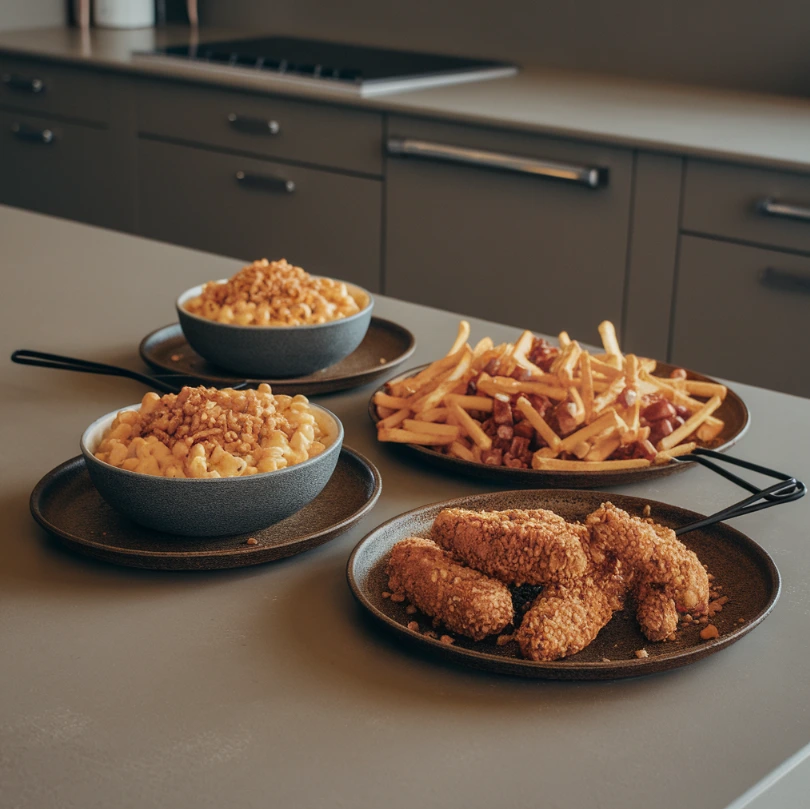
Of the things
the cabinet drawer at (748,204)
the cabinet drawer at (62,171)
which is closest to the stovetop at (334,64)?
the cabinet drawer at (62,171)

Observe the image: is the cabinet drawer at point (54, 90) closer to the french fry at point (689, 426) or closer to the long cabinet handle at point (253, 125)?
the long cabinet handle at point (253, 125)

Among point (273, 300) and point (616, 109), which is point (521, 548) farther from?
point (616, 109)

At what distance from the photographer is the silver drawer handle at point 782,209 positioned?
2445 millimetres

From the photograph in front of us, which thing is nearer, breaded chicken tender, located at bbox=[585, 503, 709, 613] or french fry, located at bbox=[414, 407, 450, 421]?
breaded chicken tender, located at bbox=[585, 503, 709, 613]

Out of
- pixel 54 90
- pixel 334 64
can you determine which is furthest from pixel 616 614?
pixel 54 90

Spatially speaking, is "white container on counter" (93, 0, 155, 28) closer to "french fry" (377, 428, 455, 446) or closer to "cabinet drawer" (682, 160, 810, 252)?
"cabinet drawer" (682, 160, 810, 252)

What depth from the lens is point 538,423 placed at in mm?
1155

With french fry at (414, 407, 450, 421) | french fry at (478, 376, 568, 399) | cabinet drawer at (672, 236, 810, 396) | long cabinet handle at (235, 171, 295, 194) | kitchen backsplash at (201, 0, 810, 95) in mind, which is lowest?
cabinet drawer at (672, 236, 810, 396)

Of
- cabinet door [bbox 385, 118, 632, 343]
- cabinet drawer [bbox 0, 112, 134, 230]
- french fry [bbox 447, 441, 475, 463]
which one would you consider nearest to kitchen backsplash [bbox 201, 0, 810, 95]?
cabinet door [bbox 385, 118, 632, 343]

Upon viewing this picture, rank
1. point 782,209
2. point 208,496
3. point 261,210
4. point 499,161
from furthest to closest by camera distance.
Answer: point 261,210, point 499,161, point 782,209, point 208,496

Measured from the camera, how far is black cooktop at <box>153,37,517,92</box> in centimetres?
329

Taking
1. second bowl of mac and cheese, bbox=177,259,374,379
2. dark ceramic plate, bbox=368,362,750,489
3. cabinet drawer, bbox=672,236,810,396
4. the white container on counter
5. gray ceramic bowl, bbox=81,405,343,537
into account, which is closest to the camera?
gray ceramic bowl, bbox=81,405,343,537

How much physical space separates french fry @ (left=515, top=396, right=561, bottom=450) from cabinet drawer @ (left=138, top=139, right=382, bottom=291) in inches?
83.5

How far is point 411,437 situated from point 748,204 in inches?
63.3
